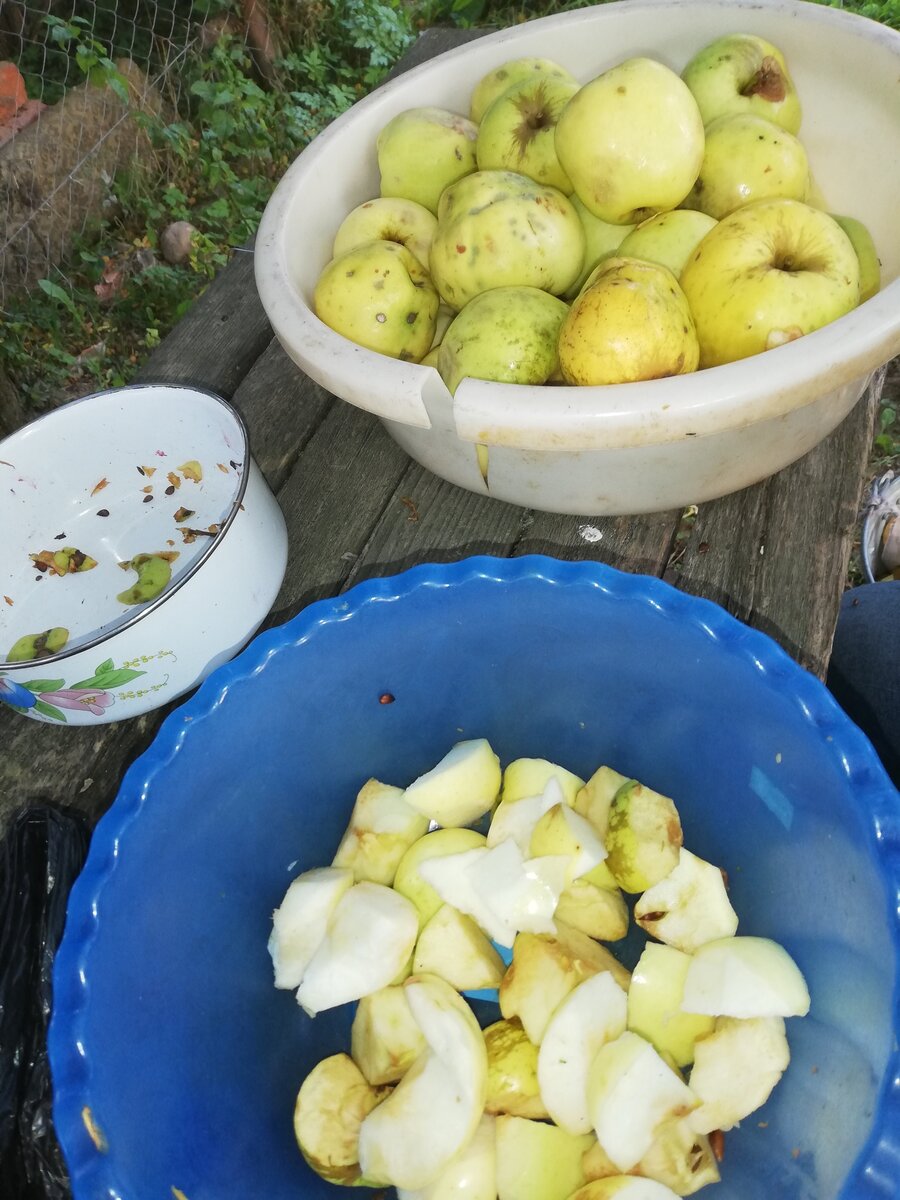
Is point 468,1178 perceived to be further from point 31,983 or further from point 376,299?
point 376,299

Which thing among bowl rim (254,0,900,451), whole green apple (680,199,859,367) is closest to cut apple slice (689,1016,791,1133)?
bowl rim (254,0,900,451)

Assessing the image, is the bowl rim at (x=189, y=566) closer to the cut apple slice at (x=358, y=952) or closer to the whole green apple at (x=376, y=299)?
the whole green apple at (x=376, y=299)

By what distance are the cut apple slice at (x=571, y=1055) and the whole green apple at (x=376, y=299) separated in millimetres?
668

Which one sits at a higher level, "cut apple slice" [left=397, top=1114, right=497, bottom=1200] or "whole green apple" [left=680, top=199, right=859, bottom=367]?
"whole green apple" [left=680, top=199, right=859, bottom=367]

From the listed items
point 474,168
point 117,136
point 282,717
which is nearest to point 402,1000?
point 282,717

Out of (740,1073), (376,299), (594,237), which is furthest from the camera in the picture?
(594,237)

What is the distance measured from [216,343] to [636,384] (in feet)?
2.60

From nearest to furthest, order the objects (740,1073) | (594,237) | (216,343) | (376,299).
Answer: (740,1073), (376,299), (594,237), (216,343)

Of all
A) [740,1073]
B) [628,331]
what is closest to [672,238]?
[628,331]

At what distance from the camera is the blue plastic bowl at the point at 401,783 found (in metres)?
0.63

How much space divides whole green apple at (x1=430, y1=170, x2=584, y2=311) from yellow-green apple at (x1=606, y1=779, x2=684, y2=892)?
578 millimetres

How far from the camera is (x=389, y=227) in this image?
1.10 metres

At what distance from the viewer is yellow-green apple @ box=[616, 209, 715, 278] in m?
0.98

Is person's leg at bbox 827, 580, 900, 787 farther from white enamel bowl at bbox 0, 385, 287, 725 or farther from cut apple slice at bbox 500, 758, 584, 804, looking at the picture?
white enamel bowl at bbox 0, 385, 287, 725
